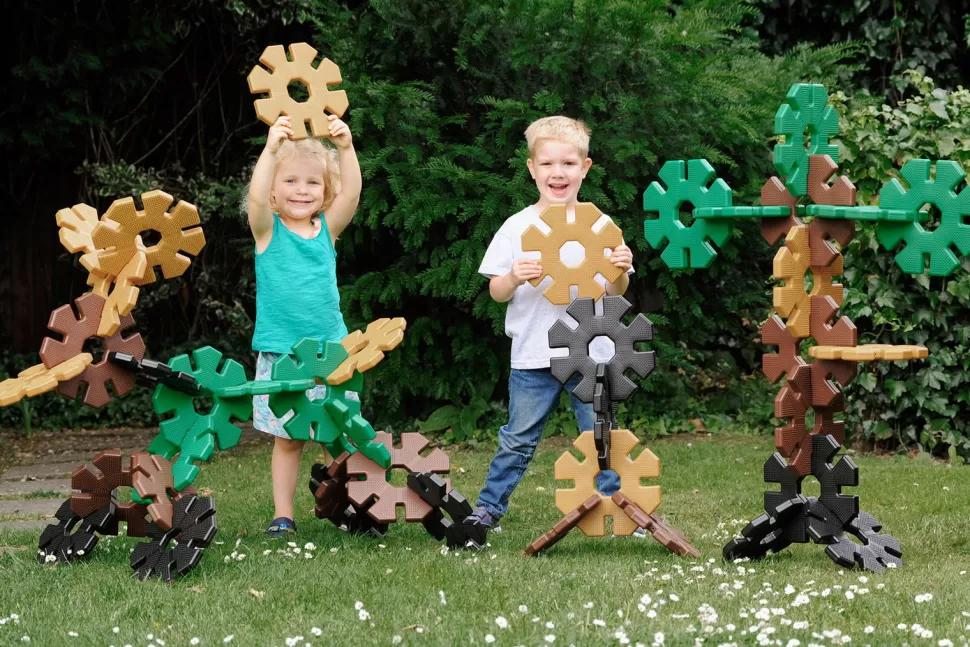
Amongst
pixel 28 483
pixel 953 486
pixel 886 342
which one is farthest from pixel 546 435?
pixel 28 483

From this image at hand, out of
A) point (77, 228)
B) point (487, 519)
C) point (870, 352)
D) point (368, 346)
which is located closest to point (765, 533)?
point (870, 352)

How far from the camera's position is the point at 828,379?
3.95m

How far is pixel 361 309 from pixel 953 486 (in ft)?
11.3

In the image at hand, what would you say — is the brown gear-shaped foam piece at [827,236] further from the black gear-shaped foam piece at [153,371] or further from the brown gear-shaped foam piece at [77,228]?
the brown gear-shaped foam piece at [77,228]

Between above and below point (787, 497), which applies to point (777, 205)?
above

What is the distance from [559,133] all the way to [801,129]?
0.85m

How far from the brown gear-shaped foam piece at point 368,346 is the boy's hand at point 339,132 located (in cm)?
68

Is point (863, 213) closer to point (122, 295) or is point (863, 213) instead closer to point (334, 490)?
point (334, 490)

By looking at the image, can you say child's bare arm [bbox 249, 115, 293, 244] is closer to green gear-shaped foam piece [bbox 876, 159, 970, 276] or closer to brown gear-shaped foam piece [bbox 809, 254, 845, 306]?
brown gear-shaped foam piece [bbox 809, 254, 845, 306]

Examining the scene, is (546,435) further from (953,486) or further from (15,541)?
(15,541)

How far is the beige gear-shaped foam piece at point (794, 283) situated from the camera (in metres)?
3.88

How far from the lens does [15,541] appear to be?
4570 mm

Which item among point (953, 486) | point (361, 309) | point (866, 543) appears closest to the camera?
point (866, 543)

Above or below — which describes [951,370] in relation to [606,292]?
below
